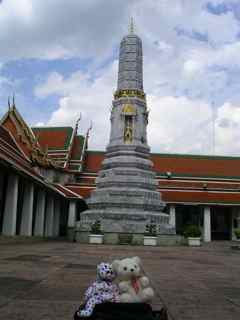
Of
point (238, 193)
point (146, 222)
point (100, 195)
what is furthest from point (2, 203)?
point (238, 193)

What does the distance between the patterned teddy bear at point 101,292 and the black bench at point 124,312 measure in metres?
0.11

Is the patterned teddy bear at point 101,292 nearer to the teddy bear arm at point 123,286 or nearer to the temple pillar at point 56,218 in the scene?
the teddy bear arm at point 123,286

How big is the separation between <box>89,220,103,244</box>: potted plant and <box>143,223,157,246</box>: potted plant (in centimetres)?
224

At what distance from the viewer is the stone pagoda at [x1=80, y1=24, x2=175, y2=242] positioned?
23.0m

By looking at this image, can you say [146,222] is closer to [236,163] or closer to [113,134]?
[113,134]

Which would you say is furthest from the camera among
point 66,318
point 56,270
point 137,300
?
point 56,270

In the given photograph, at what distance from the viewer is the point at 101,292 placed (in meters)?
3.58

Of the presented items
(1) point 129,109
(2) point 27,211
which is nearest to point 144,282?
(2) point 27,211

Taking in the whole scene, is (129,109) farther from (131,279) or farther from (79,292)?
(131,279)

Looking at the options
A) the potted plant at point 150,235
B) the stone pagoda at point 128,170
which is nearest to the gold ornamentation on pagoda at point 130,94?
the stone pagoda at point 128,170

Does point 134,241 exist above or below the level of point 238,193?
below

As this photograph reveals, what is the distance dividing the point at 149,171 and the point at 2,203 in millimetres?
9112

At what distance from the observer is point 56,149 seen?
37.2 meters

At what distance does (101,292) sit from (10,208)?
54.7 feet
